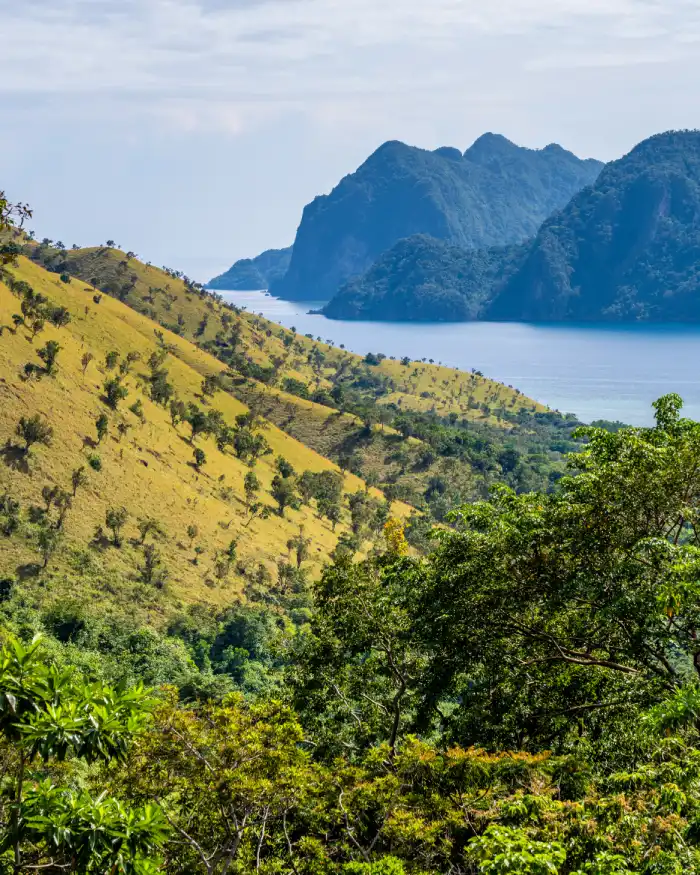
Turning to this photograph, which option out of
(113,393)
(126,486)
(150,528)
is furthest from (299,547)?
(113,393)

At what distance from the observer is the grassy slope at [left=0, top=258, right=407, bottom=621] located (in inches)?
2373

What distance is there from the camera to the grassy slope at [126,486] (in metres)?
60.3

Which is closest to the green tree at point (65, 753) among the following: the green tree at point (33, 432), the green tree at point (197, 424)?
the green tree at point (33, 432)

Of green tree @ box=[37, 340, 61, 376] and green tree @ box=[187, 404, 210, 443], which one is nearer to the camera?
green tree @ box=[37, 340, 61, 376]

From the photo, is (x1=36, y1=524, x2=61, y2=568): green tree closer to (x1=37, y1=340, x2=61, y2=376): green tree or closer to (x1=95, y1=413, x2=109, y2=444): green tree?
(x1=95, y1=413, x2=109, y2=444): green tree

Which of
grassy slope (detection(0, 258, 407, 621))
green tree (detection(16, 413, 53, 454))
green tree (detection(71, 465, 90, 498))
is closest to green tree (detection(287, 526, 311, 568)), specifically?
grassy slope (detection(0, 258, 407, 621))

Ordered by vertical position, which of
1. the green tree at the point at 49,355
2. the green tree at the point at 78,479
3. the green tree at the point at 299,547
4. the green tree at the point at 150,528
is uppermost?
the green tree at the point at 49,355

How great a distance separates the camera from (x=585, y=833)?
11.8m

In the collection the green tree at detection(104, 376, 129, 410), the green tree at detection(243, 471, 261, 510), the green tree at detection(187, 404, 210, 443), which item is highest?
the green tree at detection(104, 376, 129, 410)

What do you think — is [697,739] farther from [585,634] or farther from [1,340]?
[1,340]

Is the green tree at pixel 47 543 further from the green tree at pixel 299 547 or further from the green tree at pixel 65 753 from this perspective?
the green tree at pixel 65 753

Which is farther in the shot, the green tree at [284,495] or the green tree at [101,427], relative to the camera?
the green tree at [284,495]

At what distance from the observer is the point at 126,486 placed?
72375mm

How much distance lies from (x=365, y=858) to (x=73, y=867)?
793cm
